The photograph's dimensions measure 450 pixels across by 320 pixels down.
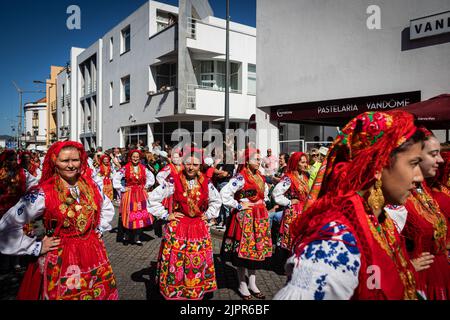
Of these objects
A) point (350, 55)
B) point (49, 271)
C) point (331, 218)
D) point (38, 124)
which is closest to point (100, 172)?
point (49, 271)

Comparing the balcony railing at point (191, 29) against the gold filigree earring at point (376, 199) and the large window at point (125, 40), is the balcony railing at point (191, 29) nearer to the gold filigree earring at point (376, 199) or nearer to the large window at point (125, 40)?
the large window at point (125, 40)

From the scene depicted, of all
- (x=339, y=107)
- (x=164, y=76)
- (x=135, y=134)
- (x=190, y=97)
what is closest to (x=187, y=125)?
(x=190, y=97)

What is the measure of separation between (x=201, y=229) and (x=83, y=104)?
32314mm

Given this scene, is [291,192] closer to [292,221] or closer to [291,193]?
[291,193]

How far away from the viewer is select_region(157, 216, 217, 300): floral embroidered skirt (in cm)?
377

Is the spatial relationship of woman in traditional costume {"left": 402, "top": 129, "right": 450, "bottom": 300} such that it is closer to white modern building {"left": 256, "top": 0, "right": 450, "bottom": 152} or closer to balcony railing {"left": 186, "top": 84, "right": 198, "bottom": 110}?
white modern building {"left": 256, "top": 0, "right": 450, "bottom": 152}

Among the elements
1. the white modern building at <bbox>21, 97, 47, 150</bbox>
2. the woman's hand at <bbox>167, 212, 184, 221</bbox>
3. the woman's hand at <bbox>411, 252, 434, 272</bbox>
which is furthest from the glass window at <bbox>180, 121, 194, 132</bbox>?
the white modern building at <bbox>21, 97, 47, 150</bbox>

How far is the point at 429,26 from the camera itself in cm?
860

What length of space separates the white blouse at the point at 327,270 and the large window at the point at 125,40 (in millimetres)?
24190

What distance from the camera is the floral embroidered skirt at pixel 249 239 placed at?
4672 millimetres

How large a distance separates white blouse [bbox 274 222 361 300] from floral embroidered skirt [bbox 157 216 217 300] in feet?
8.69

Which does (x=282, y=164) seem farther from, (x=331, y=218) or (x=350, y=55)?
(x=331, y=218)

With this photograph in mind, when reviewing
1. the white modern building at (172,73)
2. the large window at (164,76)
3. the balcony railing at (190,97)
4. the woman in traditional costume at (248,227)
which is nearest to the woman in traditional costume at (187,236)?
the woman in traditional costume at (248,227)

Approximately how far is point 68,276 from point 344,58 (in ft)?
34.6
